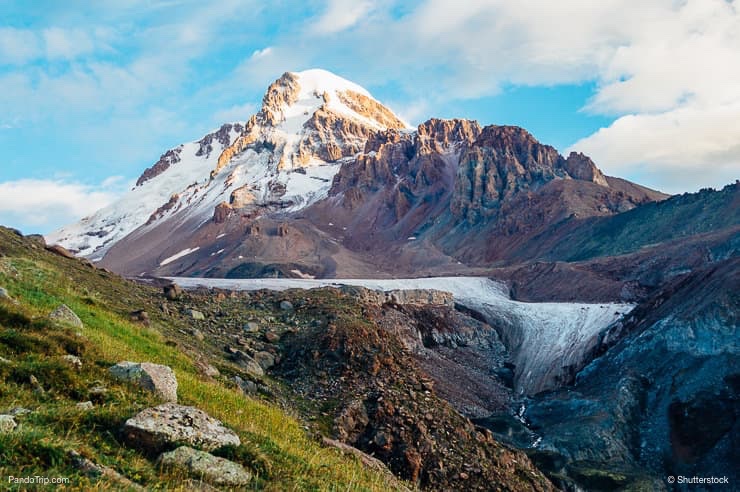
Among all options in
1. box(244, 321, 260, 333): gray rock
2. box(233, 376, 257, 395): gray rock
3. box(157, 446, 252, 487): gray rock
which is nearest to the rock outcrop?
box(244, 321, 260, 333): gray rock

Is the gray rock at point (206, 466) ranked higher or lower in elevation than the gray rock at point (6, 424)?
lower

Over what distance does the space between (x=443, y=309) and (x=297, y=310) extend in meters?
38.1

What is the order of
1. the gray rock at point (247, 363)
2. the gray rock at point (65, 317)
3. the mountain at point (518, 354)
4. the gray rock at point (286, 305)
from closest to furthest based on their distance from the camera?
1. the gray rock at point (65, 317)
2. the mountain at point (518, 354)
3. the gray rock at point (247, 363)
4. the gray rock at point (286, 305)

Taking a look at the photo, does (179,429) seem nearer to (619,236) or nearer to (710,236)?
(710,236)

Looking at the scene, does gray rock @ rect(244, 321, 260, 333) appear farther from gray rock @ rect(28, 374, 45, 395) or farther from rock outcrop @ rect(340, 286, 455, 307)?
rock outcrop @ rect(340, 286, 455, 307)

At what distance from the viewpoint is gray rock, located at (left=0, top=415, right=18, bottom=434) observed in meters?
6.03

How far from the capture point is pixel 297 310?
28.7 m

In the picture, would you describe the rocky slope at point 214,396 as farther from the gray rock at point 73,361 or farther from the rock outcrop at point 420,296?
the rock outcrop at point 420,296

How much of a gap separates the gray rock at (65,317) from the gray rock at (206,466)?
7354 millimetres

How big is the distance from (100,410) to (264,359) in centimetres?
1479

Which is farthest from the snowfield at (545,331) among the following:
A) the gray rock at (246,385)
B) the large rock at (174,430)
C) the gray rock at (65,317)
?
the large rock at (174,430)

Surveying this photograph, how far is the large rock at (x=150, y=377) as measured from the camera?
914 centimetres

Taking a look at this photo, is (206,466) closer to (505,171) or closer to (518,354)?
(518,354)

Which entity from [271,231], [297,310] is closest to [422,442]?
[297,310]
